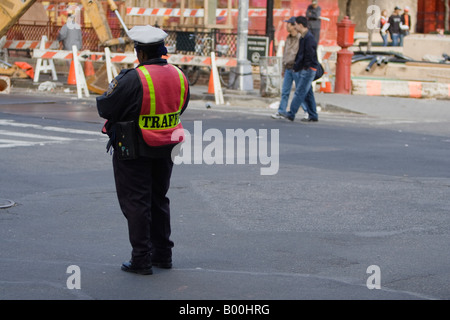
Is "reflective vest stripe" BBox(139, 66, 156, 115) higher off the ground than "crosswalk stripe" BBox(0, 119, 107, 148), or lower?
higher

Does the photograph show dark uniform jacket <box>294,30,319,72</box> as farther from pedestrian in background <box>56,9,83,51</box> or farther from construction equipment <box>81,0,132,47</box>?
pedestrian in background <box>56,9,83,51</box>

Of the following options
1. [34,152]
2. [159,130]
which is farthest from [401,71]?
[159,130]

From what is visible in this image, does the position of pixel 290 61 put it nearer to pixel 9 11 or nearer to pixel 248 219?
pixel 9 11

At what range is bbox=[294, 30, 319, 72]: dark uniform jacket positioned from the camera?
55.7 ft

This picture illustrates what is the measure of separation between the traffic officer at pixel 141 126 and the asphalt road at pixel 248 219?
373 millimetres

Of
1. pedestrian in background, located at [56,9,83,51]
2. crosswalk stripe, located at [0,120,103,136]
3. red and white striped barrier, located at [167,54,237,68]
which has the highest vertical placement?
pedestrian in background, located at [56,9,83,51]

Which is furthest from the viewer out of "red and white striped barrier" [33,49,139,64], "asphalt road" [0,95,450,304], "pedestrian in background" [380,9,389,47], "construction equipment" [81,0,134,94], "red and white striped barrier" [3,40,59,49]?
"pedestrian in background" [380,9,389,47]

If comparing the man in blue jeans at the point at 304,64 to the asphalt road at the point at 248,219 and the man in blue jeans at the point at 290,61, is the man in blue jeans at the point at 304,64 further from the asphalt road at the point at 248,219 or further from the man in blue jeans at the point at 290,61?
the asphalt road at the point at 248,219

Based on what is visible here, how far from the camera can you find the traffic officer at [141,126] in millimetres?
6441

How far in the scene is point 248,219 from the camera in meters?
8.70

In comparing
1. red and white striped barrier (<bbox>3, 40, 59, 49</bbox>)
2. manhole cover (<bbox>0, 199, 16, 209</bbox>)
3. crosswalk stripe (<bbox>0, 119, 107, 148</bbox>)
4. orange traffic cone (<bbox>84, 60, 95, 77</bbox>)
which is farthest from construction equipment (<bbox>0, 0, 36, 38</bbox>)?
manhole cover (<bbox>0, 199, 16, 209</bbox>)

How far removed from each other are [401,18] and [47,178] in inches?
1002

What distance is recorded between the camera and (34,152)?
1243 cm

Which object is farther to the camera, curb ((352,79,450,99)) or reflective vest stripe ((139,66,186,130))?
curb ((352,79,450,99))
